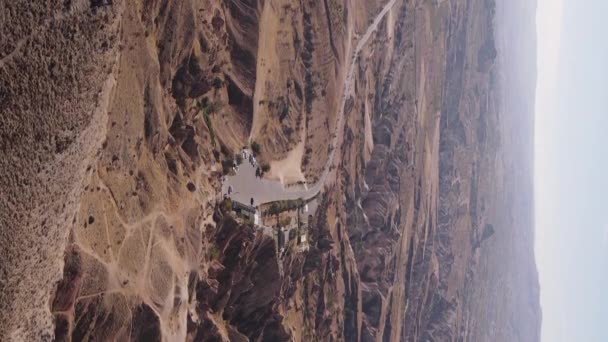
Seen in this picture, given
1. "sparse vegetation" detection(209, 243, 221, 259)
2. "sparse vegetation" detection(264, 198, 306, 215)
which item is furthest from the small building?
"sparse vegetation" detection(209, 243, 221, 259)

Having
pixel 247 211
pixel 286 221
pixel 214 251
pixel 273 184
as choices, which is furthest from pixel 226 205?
pixel 286 221

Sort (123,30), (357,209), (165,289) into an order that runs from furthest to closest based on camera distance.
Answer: (357,209) → (165,289) → (123,30)

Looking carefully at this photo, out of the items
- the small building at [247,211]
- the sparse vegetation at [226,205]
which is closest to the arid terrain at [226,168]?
the sparse vegetation at [226,205]

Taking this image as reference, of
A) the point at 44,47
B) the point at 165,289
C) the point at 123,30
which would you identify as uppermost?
the point at 123,30

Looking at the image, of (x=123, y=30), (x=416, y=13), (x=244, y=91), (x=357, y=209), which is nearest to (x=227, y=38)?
(x=244, y=91)

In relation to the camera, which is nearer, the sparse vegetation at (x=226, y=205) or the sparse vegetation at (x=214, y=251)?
the sparse vegetation at (x=214, y=251)

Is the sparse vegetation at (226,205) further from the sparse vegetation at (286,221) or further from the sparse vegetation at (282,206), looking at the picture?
the sparse vegetation at (286,221)

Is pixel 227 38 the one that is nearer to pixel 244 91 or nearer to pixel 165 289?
pixel 244 91
